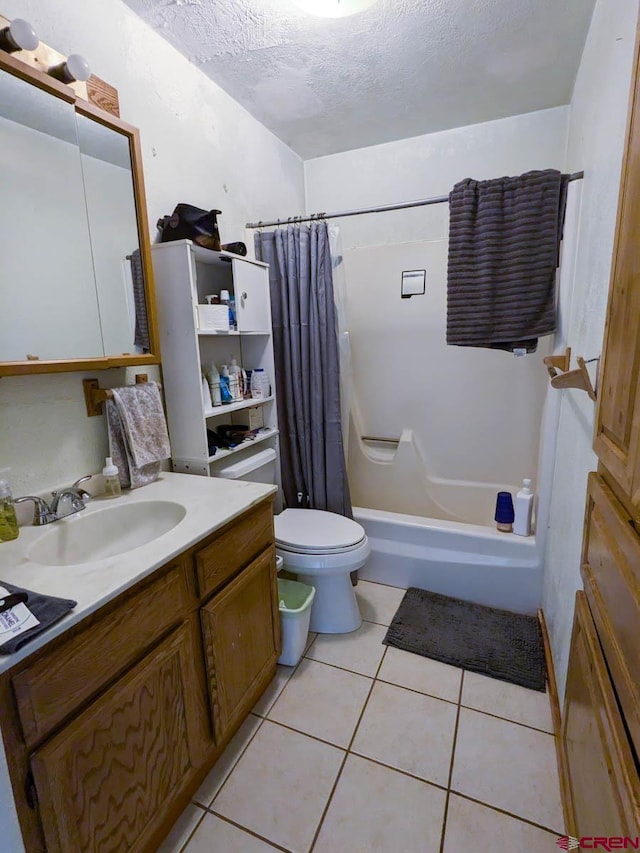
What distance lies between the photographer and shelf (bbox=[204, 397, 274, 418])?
160 cm

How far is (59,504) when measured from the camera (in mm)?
1189

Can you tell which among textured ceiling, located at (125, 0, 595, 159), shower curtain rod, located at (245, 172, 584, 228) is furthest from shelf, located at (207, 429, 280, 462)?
textured ceiling, located at (125, 0, 595, 159)

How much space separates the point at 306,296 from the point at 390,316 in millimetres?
787

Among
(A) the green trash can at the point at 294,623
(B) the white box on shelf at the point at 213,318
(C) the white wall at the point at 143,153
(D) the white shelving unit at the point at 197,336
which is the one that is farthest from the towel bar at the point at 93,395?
(A) the green trash can at the point at 294,623

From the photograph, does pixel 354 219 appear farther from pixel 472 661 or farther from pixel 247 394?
pixel 472 661

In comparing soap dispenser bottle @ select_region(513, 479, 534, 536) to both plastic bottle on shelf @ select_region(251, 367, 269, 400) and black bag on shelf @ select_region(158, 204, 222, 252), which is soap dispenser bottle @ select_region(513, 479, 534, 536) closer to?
plastic bottle on shelf @ select_region(251, 367, 269, 400)

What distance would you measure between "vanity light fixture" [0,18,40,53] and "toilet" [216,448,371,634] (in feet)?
4.44

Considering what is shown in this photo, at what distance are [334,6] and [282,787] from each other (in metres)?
2.45

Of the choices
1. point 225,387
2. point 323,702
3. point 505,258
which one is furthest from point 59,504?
point 505,258

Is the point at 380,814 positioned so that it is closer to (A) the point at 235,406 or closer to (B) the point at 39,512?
(B) the point at 39,512

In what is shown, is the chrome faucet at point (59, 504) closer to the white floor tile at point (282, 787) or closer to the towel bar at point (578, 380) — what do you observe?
the white floor tile at point (282, 787)

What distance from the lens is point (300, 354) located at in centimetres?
205

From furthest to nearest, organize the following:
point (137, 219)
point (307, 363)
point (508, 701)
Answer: point (307, 363) → point (508, 701) → point (137, 219)

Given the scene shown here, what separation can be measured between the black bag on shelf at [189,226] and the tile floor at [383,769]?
5.62 feet
